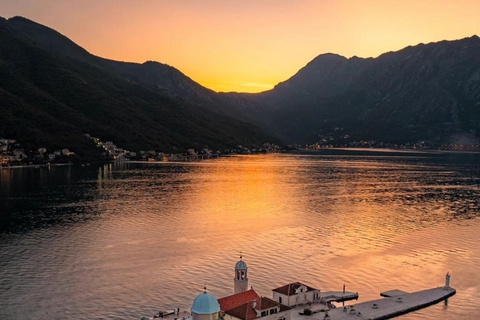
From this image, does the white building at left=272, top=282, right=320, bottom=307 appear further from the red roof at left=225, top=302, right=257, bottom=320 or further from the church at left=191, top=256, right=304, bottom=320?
the red roof at left=225, top=302, right=257, bottom=320

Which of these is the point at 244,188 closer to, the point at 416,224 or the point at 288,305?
the point at 416,224

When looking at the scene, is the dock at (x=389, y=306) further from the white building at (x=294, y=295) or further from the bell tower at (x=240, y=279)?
the bell tower at (x=240, y=279)

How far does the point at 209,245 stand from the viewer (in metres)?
84.2

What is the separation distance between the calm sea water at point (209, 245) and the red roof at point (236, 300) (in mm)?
9825

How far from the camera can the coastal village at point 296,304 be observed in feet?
147

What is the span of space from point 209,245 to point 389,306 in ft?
121

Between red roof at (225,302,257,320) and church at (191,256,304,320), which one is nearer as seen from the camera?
red roof at (225,302,257,320)

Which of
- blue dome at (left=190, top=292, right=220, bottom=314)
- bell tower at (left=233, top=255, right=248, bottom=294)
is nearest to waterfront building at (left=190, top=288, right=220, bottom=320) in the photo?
blue dome at (left=190, top=292, right=220, bottom=314)

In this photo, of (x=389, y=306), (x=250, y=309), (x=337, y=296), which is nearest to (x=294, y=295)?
(x=337, y=296)

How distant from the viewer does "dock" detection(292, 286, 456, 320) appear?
50812mm

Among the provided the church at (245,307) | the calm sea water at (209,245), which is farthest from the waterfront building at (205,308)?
the calm sea water at (209,245)

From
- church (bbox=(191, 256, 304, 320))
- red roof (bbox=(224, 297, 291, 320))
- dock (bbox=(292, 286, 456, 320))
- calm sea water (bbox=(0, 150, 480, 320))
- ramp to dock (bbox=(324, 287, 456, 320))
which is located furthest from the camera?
calm sea water (bbox=(0, 150, 480, 320))

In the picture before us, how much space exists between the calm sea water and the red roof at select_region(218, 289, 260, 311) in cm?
982

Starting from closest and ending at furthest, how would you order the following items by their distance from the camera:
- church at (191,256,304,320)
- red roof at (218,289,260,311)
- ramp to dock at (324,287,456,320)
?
1. church at (191,256,304,320)
2. red roof at (218,289,260,311)
3. ramp to dock at (324,287,456,320)
